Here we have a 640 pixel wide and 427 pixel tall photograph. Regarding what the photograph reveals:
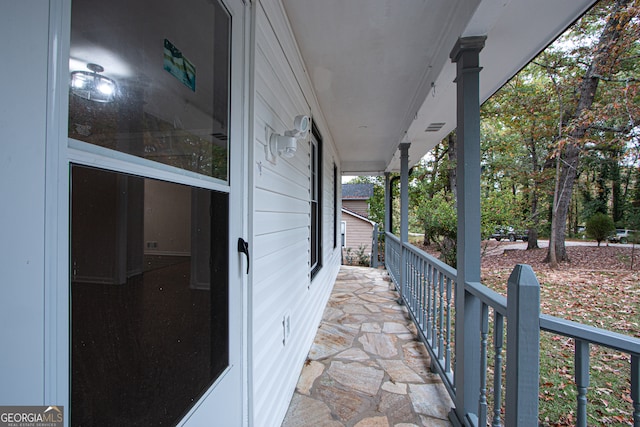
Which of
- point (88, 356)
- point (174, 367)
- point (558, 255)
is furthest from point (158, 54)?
point (558, 255)

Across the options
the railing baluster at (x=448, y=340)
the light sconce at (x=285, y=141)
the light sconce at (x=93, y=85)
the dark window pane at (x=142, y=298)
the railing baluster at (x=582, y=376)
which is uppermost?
the light sconce at (x=285, y=141)

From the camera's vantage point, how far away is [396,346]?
3100 millimetres

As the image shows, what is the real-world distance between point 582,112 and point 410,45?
603cm

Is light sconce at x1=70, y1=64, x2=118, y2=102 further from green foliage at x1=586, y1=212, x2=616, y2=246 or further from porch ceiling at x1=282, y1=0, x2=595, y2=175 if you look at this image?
green foliage at x1=586, y1=212, x2=616, y2=246

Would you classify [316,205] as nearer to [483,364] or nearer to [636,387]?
[483,364]

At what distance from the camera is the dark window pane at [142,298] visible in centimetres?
56

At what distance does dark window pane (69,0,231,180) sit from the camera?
57 centimetres

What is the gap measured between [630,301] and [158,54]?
7685 millimetres

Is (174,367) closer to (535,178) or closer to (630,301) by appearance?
(630,301)

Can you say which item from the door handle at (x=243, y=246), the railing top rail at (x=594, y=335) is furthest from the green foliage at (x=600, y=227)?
the door handle at (x=243, y=246)

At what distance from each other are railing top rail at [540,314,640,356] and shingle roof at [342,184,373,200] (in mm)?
14661

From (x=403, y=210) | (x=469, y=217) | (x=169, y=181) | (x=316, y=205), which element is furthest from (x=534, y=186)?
(x=169, y=181)

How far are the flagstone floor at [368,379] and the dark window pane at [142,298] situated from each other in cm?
137

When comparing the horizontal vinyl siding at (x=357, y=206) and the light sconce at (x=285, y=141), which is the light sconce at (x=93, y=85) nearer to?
the light sconce at (x=285, y=141)
